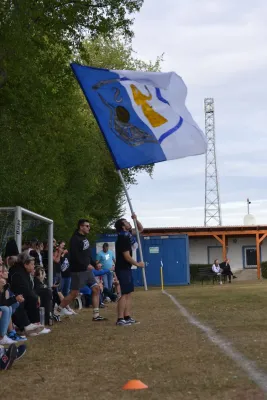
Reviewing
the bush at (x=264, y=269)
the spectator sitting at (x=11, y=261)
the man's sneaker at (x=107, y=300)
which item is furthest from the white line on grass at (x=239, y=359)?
the bush at (x=264, y=269)

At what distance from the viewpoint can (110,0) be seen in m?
18.6

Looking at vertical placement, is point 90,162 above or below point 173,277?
above

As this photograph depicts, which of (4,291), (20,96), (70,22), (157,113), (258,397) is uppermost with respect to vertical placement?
(70,22)

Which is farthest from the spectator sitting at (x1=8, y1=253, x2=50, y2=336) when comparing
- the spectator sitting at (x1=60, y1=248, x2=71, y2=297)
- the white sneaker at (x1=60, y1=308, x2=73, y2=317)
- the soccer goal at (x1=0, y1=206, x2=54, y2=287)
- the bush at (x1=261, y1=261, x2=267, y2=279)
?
the bush at (x1=261, y1=261, x2=267, y2=279)

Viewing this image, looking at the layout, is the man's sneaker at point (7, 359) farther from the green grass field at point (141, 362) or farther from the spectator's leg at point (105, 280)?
the spectator's leg at point (105, 280)

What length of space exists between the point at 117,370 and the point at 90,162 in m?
22.2

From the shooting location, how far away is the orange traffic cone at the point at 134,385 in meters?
5.71

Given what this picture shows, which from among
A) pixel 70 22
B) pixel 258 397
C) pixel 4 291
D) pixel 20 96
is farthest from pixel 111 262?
pixel 258 397

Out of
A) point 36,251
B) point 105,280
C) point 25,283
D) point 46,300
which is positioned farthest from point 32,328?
point 105,280

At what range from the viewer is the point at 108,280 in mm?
20688

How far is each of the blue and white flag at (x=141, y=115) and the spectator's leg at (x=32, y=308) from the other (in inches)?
122

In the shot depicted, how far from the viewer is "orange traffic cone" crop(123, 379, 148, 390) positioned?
5.71m

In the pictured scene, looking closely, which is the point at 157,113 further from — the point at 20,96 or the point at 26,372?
the point at 26,372

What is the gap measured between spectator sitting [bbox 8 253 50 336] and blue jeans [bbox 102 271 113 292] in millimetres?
8918
